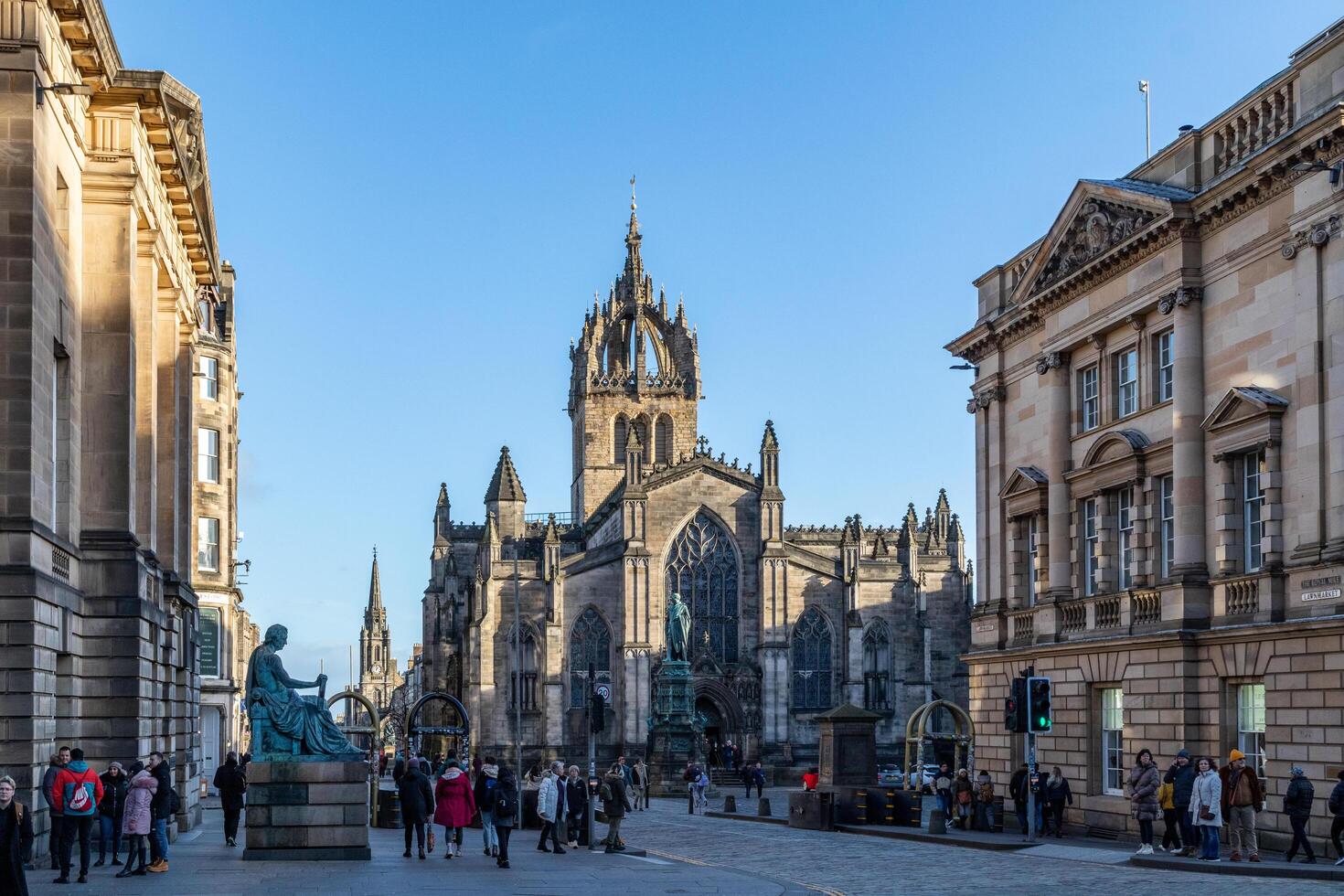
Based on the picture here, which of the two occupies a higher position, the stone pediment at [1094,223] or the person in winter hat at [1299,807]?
the stone pediment at [1094,223]

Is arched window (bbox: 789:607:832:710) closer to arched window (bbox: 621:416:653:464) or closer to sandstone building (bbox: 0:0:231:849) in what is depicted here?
arched window (bbox: 621:416:653:464)

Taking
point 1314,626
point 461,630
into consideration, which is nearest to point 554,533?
point 461,630

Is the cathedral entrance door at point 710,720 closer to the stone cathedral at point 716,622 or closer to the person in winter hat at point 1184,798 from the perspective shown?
the stone cathedral at point 716,622

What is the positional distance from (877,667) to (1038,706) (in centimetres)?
5455

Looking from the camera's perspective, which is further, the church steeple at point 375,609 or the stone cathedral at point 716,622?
the church steeple at point 375,609

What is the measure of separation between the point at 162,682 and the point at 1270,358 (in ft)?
61.8

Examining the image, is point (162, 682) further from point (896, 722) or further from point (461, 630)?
point (461, 630)

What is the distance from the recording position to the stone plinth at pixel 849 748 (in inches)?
1548

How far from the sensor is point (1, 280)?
2319cm

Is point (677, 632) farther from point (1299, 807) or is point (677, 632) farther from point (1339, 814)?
point (1339, 814)

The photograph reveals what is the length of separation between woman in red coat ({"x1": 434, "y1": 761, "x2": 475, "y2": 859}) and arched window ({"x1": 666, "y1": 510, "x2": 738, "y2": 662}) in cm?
5527

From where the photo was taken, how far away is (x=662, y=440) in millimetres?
105625

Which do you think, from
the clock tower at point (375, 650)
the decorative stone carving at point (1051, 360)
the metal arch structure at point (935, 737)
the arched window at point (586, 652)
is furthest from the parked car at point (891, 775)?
the clock tower at point (375, 650)

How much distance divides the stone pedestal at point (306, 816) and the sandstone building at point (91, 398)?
279 cm
